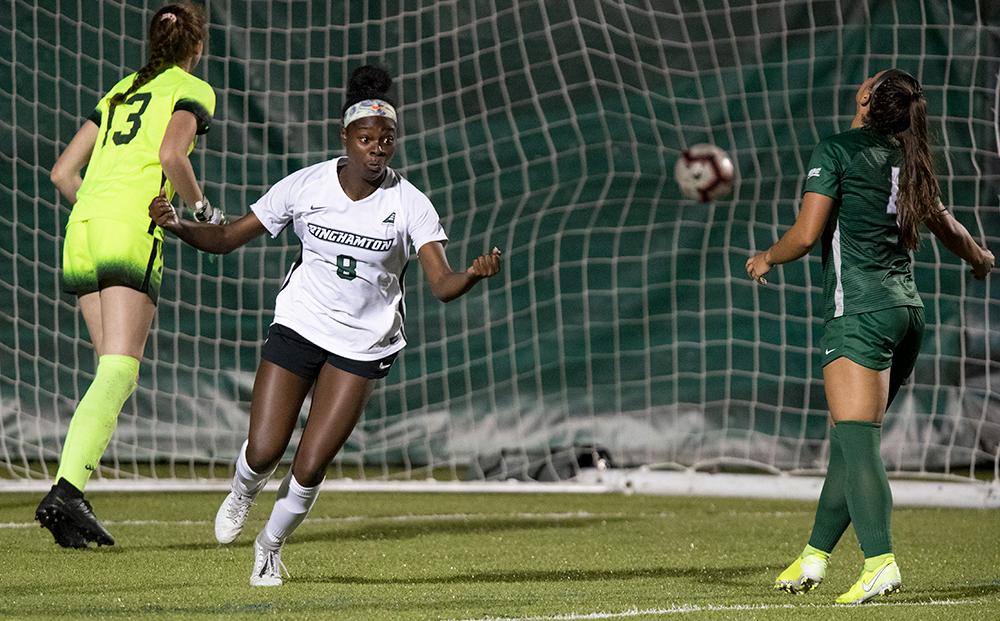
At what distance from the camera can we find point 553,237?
10.3 m

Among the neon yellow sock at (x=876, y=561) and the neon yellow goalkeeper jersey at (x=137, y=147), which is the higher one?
the neon yellow goalkeeper jersey at (x=137, y=147)

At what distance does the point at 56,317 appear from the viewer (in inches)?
391

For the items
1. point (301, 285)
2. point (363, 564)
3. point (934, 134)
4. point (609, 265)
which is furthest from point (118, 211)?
point (609, 265)

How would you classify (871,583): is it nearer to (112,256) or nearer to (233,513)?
(233,513)

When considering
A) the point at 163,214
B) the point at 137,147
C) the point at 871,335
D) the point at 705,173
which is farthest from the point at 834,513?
the point at 705,173

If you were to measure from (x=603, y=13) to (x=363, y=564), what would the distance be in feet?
17.7

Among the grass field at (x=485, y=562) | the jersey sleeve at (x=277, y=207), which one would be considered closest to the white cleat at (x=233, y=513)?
the grass field at (x=485, y=562)

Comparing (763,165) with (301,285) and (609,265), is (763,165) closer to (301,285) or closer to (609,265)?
(609,265)

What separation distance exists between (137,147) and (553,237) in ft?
14.7

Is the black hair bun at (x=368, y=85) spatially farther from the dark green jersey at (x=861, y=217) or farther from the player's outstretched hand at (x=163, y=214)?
the dark green jersey at (x=861, y=217)

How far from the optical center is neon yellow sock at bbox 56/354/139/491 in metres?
5.86

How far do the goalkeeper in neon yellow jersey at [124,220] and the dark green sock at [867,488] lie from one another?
2.56 m

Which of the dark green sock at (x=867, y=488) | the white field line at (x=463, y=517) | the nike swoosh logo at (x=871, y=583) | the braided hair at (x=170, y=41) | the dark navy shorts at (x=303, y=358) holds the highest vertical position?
the braided hair at (x=170, y=41)

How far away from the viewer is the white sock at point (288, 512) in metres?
5.02
